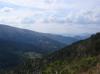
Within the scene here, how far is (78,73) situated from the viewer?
536 ft

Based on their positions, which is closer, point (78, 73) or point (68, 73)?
point (78, 73)

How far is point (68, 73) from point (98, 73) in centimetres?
7541

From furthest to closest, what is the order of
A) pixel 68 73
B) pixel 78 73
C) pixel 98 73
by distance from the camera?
pixel 68 73 → pixel 78 73 → pixel 98 73

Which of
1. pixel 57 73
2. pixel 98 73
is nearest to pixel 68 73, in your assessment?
pixel 57 73

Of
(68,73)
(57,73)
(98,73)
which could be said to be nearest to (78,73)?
(68,73)

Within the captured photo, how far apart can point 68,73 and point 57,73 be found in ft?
41.6

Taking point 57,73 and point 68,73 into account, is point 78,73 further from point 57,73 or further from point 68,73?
point 57,73

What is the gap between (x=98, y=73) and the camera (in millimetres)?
106500

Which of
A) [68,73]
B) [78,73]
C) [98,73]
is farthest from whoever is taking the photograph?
[68,73]

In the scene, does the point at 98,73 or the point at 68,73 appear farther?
the point at 68,73

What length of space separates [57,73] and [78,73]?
30.8 meters

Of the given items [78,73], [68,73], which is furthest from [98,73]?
[68,73]

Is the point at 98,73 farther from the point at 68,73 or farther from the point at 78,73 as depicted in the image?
the point at 68,73

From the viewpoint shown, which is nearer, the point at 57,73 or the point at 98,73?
the point at 98,73
